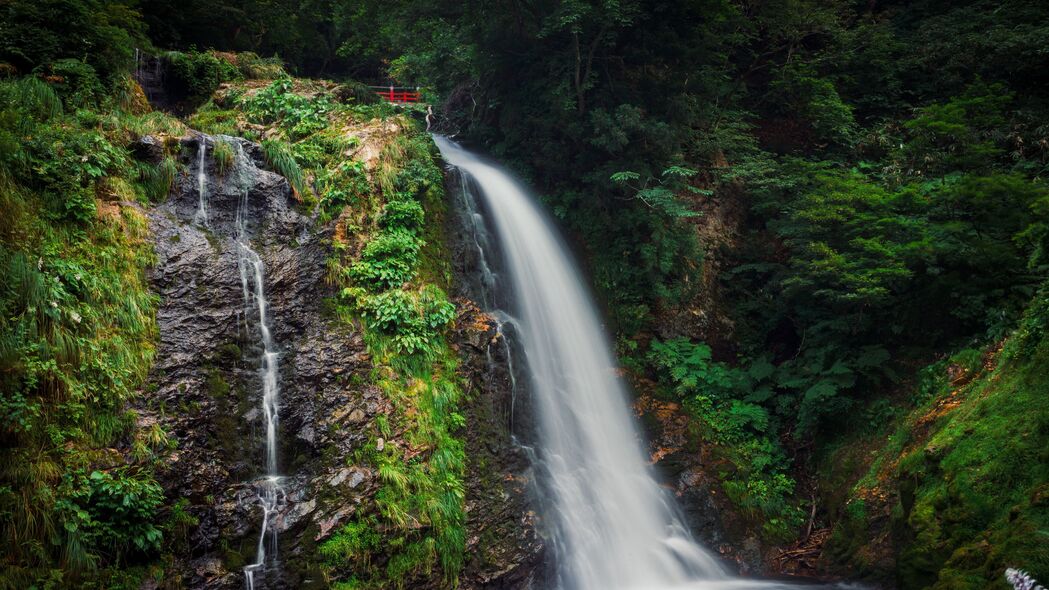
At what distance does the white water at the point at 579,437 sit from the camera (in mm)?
8625

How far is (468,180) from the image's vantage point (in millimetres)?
11938

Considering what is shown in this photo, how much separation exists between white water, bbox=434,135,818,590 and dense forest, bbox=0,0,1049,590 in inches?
26.6

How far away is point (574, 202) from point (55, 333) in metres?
9.37

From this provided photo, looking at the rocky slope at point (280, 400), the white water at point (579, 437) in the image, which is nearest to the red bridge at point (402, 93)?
the white water at point (579, 437)

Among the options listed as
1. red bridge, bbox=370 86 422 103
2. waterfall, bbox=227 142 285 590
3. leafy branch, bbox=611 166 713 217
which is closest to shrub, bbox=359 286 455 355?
waterfall, bbox=227 142 285 590

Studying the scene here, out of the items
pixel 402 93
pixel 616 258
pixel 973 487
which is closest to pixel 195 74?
pixel 616 258

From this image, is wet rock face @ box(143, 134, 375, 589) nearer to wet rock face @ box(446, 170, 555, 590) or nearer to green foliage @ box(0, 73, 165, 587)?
green foliage @ box(0, 73, 165, 587)

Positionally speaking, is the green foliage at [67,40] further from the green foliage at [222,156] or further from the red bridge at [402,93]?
the red bridge at [402,93]

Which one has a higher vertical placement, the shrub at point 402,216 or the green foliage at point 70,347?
the shrub at point 402,216

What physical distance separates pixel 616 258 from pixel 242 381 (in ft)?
25.2

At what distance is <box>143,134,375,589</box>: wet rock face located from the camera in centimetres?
644

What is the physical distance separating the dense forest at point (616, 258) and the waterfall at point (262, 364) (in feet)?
0.98

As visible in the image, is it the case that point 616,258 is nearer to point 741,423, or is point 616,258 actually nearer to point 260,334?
point 741,423

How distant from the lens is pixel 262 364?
7562 mm
